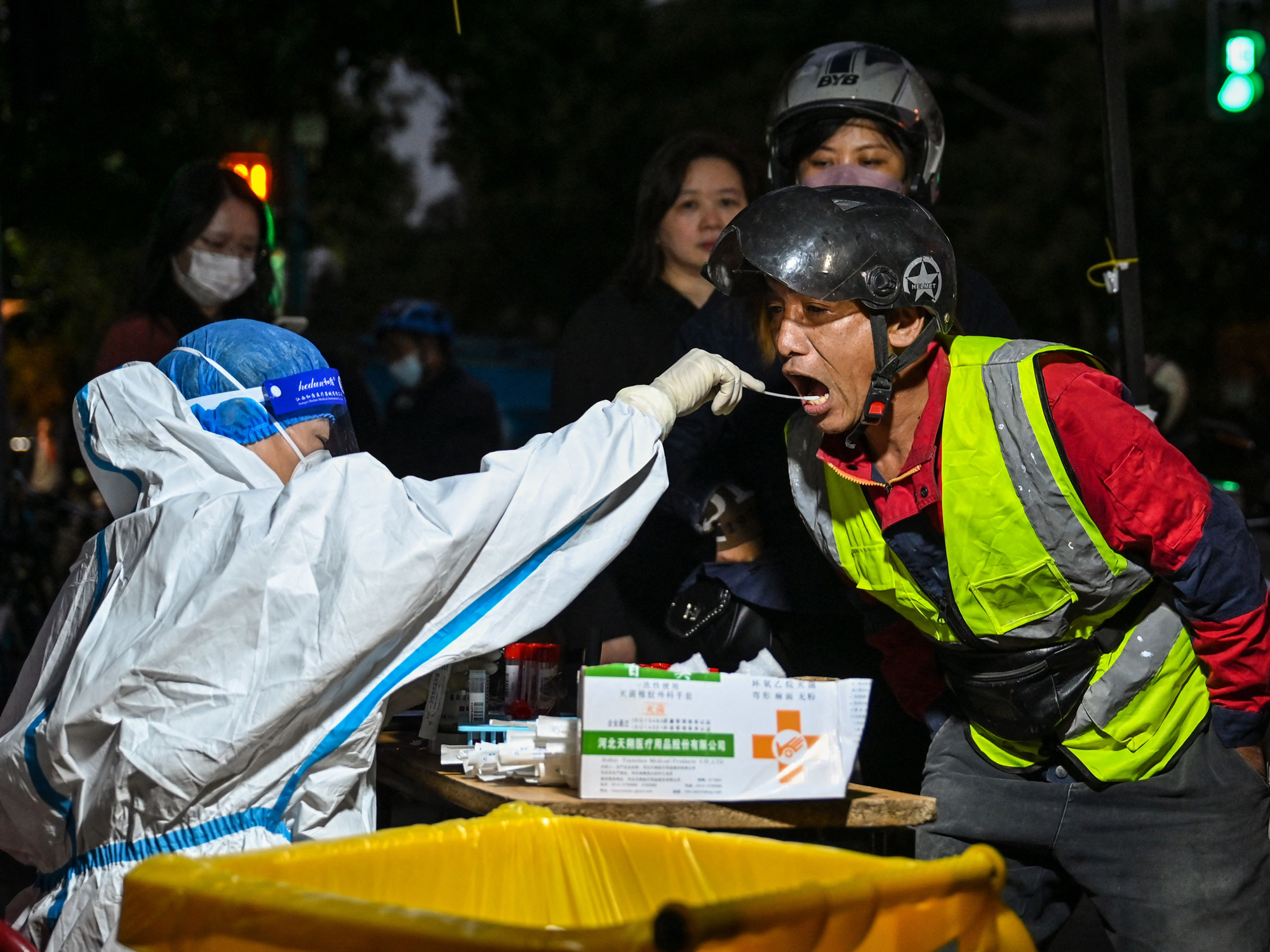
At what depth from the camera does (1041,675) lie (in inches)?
111

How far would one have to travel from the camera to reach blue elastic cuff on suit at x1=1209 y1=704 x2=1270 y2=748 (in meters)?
2.84

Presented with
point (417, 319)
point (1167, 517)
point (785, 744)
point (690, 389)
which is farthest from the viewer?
point (417, 319)

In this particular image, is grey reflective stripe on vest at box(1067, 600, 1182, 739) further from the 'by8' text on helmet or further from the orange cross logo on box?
the 'by8' text on helmet

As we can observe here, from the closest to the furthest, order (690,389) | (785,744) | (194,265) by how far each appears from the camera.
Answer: (785,744)
(690,389)
(194,265)

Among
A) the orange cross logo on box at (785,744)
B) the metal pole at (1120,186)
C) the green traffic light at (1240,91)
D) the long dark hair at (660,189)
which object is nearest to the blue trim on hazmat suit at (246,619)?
the orange cross logo on box at (785,744)

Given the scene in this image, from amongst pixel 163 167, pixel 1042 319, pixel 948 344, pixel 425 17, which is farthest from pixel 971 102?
pixel 948 344

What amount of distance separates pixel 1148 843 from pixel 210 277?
315cm

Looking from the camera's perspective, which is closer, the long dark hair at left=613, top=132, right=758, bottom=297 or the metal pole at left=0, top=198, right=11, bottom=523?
the long dark hair at left=613, top=132, right=758, bottom=297

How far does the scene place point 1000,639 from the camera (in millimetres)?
2777

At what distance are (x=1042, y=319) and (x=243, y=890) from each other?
25.9 m

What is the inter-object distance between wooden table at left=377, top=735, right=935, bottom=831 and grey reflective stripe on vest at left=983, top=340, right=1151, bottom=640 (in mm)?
478

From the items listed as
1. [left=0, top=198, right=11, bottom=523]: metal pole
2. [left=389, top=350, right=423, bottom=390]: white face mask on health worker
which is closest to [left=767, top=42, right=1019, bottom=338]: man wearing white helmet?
[left=0, top=198, right=11, bottom=523]: metal pole

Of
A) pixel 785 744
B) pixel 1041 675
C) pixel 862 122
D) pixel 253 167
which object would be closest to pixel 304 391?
pixel 785 744

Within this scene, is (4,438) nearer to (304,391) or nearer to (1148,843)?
(304,391)
